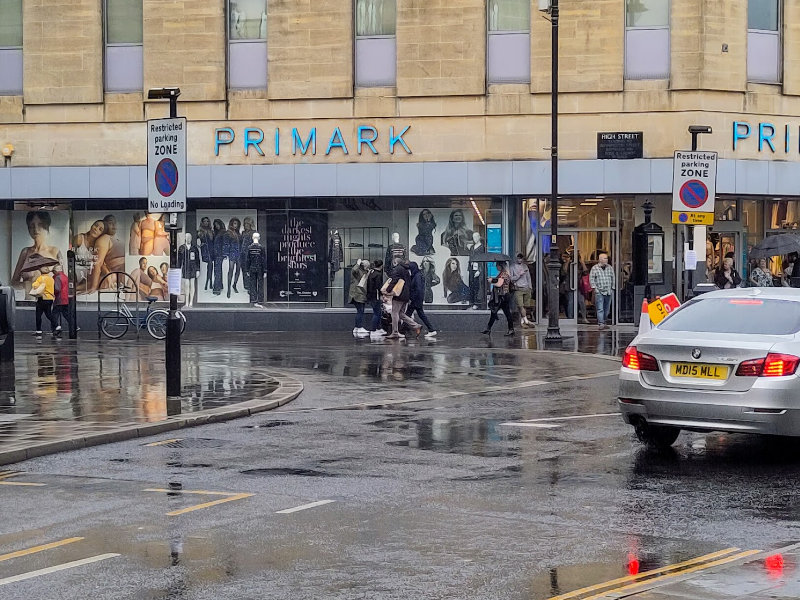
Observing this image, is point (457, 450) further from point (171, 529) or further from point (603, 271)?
point (603, 271)

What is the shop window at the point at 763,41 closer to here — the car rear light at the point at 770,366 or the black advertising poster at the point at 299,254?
the black advertising poster at the point at 299,254

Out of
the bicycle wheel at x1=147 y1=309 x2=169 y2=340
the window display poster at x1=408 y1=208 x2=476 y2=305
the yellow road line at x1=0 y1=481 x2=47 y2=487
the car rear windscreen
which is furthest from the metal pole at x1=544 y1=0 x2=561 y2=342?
the yellow road line at x1=0 y1=481 x2=47 y2=487

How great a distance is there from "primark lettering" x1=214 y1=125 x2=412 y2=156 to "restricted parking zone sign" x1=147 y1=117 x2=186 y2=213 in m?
16.5

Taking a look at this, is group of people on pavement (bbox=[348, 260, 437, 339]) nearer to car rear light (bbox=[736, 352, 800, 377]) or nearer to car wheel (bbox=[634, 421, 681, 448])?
car wheel (bbox=[634, 421, 681, 448])

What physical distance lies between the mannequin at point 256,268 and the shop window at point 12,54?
724 cm

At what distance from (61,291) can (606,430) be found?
19.6 m

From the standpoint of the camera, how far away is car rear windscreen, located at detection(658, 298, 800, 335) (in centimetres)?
1155

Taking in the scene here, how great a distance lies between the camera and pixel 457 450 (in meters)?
12.2

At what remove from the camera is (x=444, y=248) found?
33.2 metres

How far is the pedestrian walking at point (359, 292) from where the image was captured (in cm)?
3038

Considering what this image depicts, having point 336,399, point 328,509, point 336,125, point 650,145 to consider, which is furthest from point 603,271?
point 328,509

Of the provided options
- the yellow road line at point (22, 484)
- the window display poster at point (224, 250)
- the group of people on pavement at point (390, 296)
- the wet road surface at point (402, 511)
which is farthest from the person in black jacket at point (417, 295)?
the yellow road line at point (22, 484)

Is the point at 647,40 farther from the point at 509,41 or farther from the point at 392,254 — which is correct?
the point at 392,254

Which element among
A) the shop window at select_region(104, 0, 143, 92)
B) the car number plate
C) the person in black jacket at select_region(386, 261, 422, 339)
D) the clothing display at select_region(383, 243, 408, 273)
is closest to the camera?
the car number plate
